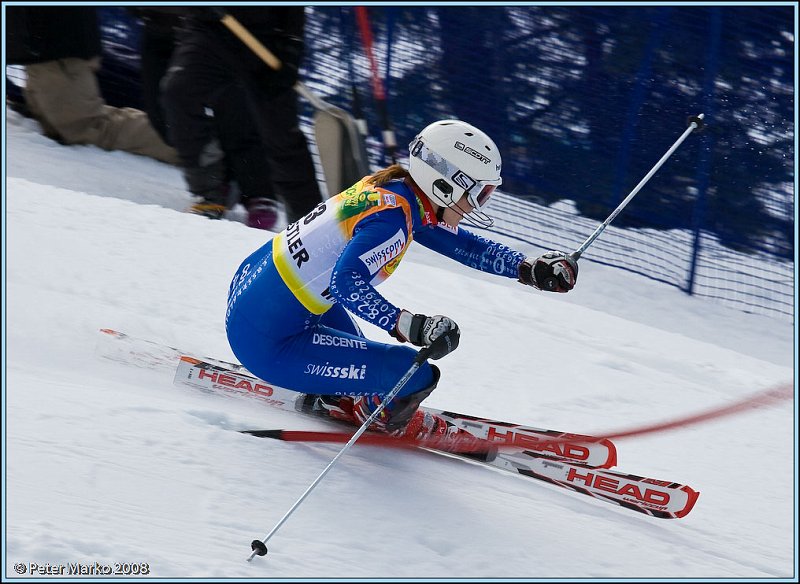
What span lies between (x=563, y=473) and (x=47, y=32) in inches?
218

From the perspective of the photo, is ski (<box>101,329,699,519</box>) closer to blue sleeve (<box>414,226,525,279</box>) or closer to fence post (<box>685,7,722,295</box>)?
blue sleeve (<box>414,226,525,279</box>)

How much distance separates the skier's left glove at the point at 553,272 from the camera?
434cm

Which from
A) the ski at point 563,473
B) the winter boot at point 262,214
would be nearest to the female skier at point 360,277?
the ski at point 563,473

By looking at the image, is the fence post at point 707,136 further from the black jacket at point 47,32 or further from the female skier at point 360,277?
the black jacket at point 47,32

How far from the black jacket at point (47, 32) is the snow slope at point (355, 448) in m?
0.77

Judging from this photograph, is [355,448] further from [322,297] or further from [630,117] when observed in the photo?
[630,117]

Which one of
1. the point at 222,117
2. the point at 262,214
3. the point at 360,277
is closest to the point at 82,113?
the point at 222,117

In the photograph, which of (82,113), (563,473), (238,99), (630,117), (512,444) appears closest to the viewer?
(563,473)

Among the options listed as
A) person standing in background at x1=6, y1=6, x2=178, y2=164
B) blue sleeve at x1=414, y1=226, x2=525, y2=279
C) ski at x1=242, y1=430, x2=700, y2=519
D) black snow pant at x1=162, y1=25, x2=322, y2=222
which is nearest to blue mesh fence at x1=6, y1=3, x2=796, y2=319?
black snow pant at x1=162, y1=25, x2=322, y2=222

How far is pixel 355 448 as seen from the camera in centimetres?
420

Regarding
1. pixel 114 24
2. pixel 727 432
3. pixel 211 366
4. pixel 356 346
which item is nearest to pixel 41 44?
pixel 114 24

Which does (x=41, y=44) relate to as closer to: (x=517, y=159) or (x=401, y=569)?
(x=517, y=159)

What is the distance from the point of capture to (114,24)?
8719 millimetres

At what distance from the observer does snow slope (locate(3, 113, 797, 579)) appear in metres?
3.20
